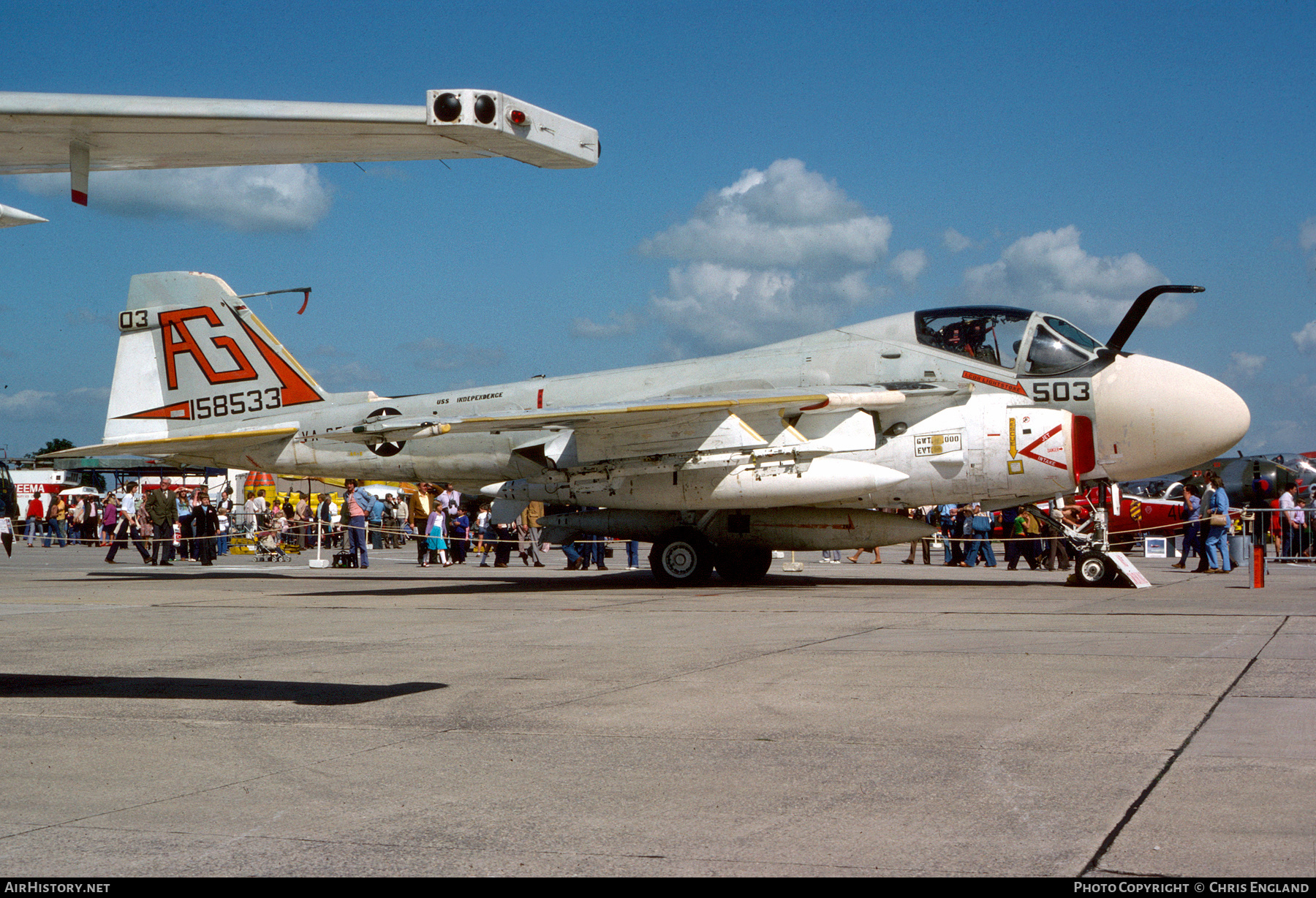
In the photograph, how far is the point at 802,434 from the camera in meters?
15.2

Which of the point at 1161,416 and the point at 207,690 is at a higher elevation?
the point at 1161,416

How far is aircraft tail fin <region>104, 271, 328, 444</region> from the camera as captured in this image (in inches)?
732

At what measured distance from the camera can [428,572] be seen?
22.9 meters

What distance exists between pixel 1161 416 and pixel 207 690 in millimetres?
12193

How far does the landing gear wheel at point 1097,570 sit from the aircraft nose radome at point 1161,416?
1.42 metres

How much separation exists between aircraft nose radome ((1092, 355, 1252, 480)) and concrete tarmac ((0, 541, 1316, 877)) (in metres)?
3.73

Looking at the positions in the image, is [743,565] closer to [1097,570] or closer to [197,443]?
[1097,570]

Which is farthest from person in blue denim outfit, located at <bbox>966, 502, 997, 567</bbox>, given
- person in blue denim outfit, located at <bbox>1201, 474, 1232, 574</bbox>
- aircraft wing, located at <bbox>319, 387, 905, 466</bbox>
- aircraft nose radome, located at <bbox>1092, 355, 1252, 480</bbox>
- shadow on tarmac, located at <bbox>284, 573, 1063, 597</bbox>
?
aircraft wing, located at <bbox>319, 387, 905, 466</bbox>

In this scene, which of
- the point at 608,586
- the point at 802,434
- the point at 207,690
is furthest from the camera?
the point at 608,586

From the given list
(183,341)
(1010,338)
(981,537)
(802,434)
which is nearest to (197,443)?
(183,341)

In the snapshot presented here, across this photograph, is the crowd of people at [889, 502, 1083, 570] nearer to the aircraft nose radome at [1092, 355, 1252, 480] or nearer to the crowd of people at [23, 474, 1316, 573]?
the crowd of people at [23, 474, 1316, 573]

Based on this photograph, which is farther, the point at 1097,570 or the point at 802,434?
the point at 1097,570

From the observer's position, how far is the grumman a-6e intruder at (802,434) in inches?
581
